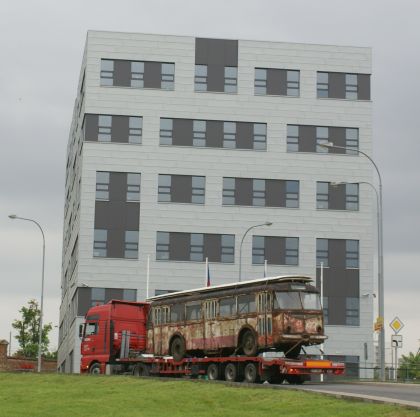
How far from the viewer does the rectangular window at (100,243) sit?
73.8 meters

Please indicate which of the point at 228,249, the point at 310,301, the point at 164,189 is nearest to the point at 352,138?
the point at 228,249

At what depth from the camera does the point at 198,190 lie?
75938 millimetres

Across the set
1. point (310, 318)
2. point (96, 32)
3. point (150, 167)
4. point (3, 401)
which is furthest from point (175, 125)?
point (3, 401)

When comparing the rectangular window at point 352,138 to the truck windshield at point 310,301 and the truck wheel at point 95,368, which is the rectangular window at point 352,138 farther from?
the truck windshield at point 310,301

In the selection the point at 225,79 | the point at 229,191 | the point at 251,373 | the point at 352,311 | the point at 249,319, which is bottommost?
the point at 251,373

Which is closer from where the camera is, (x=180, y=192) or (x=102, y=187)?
(x=102, y=187)

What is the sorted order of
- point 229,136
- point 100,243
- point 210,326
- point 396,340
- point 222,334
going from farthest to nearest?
point 229,136 < point 100,243 < point 396,340 < point 210,326 < point 222,334

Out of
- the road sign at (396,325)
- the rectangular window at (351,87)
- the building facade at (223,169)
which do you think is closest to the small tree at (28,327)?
the building facade at (223,169)

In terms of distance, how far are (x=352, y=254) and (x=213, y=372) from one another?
130 feet

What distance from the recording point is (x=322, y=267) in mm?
74500

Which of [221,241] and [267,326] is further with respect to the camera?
[221,241]

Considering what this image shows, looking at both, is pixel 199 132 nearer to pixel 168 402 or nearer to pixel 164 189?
pixel 164 189

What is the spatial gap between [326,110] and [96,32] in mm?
18080

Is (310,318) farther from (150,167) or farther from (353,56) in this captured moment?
(353,56)
